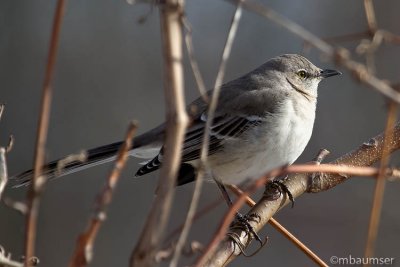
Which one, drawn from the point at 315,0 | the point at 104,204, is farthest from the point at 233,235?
the point at 315,0

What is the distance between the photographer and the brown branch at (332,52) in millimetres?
1264

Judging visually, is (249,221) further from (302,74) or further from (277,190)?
(302,74)

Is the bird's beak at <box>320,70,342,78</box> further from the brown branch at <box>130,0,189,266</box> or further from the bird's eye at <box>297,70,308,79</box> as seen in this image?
the brown branch at <box>130,0,189,266</box>

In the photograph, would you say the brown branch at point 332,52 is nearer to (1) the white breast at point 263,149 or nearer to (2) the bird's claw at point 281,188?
(2) the bird's claw at point 281,188

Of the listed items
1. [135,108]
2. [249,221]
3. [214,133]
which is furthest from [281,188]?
[135,108]

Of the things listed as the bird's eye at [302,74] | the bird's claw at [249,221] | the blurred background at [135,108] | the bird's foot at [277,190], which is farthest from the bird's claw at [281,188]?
the blurred background at [135,108]

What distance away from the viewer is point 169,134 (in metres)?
1.16

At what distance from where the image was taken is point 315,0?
376 inches

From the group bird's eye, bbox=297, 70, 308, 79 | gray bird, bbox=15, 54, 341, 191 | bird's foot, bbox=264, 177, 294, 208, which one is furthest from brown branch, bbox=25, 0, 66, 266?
bird's eye, bbox=297, 70, 308, 79

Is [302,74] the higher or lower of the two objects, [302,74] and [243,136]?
the higher

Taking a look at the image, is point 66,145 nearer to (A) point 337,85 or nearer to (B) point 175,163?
(A) point 337,85

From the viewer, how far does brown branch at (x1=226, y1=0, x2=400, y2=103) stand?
1.26 metres

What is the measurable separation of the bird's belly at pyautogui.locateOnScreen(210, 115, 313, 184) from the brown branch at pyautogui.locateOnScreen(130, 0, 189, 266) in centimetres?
298

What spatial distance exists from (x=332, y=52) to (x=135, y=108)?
772 centimetres
